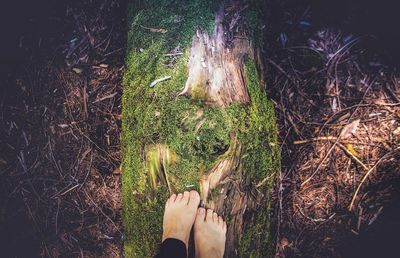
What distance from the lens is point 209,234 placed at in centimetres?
232

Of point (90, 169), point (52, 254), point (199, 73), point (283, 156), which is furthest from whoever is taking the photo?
point (52, 254)

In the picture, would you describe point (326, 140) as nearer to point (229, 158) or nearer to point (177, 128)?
point (229, 158)

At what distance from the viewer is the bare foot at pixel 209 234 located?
7.25 ft

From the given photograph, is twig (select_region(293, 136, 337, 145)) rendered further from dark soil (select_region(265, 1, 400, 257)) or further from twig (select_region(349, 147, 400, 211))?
twig (select_region(349, 147, 400, 211))

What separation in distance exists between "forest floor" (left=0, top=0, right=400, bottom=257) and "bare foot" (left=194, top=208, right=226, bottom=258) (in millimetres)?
577

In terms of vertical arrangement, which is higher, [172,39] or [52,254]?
[172,39]

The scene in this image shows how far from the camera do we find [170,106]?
6.99 feet

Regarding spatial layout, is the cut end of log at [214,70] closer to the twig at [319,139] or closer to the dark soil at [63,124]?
the twig at [319,139]

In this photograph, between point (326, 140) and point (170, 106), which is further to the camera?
point (326, 140)

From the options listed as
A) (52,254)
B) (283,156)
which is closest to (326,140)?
(283,156)

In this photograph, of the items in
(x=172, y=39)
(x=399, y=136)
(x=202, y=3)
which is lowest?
(x=399, y=136)

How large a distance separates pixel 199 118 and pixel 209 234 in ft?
3.18

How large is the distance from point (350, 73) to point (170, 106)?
5.17ft

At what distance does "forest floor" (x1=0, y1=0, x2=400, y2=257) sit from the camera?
246 centimetres
